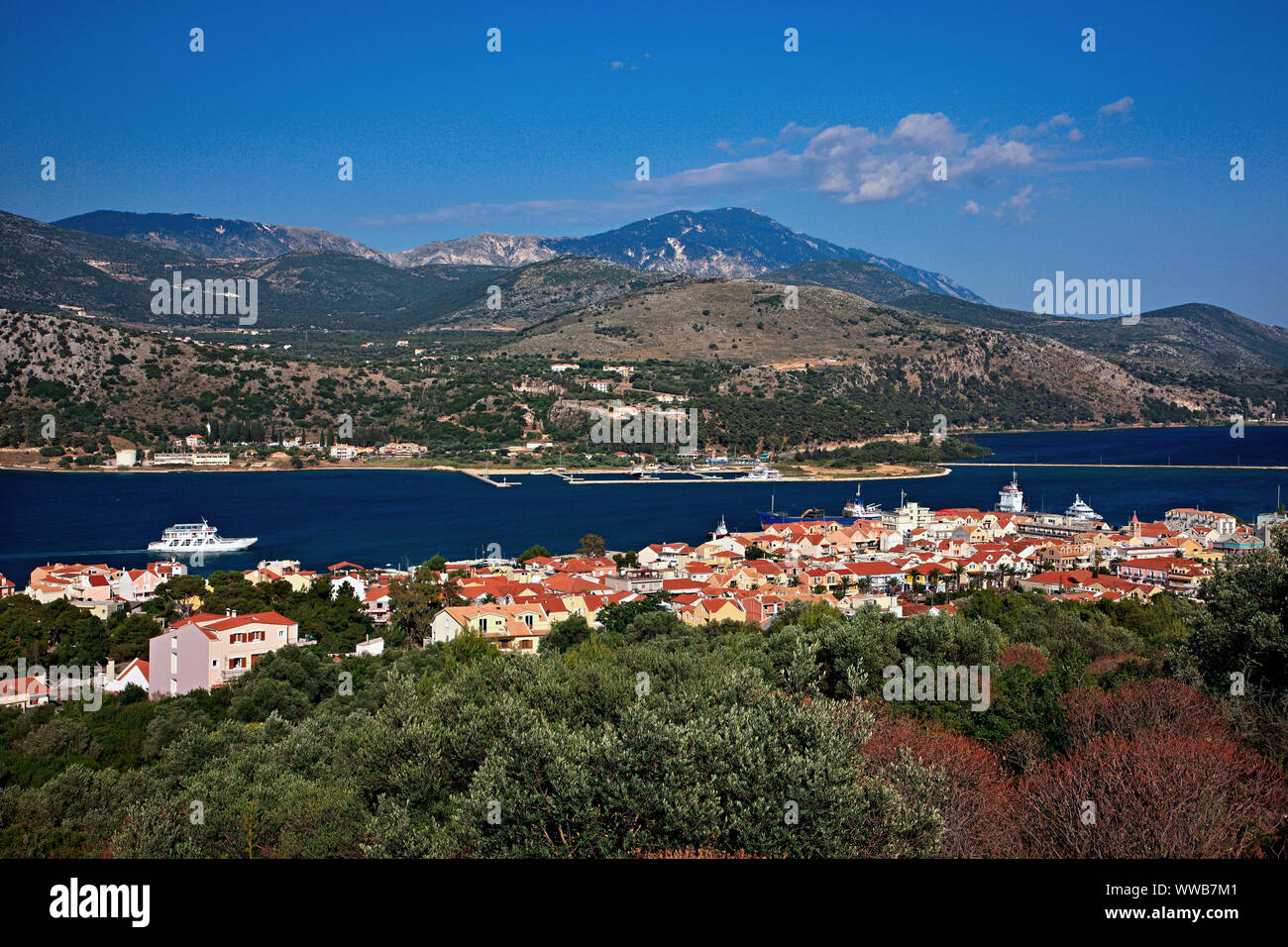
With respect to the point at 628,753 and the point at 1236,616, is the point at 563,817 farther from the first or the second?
the point at 1236,616

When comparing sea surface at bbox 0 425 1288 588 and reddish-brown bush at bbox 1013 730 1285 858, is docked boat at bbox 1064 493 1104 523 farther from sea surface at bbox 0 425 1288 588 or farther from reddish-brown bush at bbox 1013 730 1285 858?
reddish-brown bush at bbox 1013 730 1285 858

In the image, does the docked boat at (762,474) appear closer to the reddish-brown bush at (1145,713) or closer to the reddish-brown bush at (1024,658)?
the reddish-brown bush at (1024,658)

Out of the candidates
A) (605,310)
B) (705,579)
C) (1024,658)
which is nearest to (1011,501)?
(705,579)

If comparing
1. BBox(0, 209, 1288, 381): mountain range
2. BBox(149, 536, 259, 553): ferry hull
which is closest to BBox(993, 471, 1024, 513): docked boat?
BBox(149, 536, 259, 553): ferry hull

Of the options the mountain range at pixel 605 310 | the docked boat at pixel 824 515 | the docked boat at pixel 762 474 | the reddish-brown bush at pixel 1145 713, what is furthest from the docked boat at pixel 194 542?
the mountain range at pixel 605 310

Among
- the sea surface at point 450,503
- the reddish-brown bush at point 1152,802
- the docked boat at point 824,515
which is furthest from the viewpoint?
the docked boat at point 824,515
